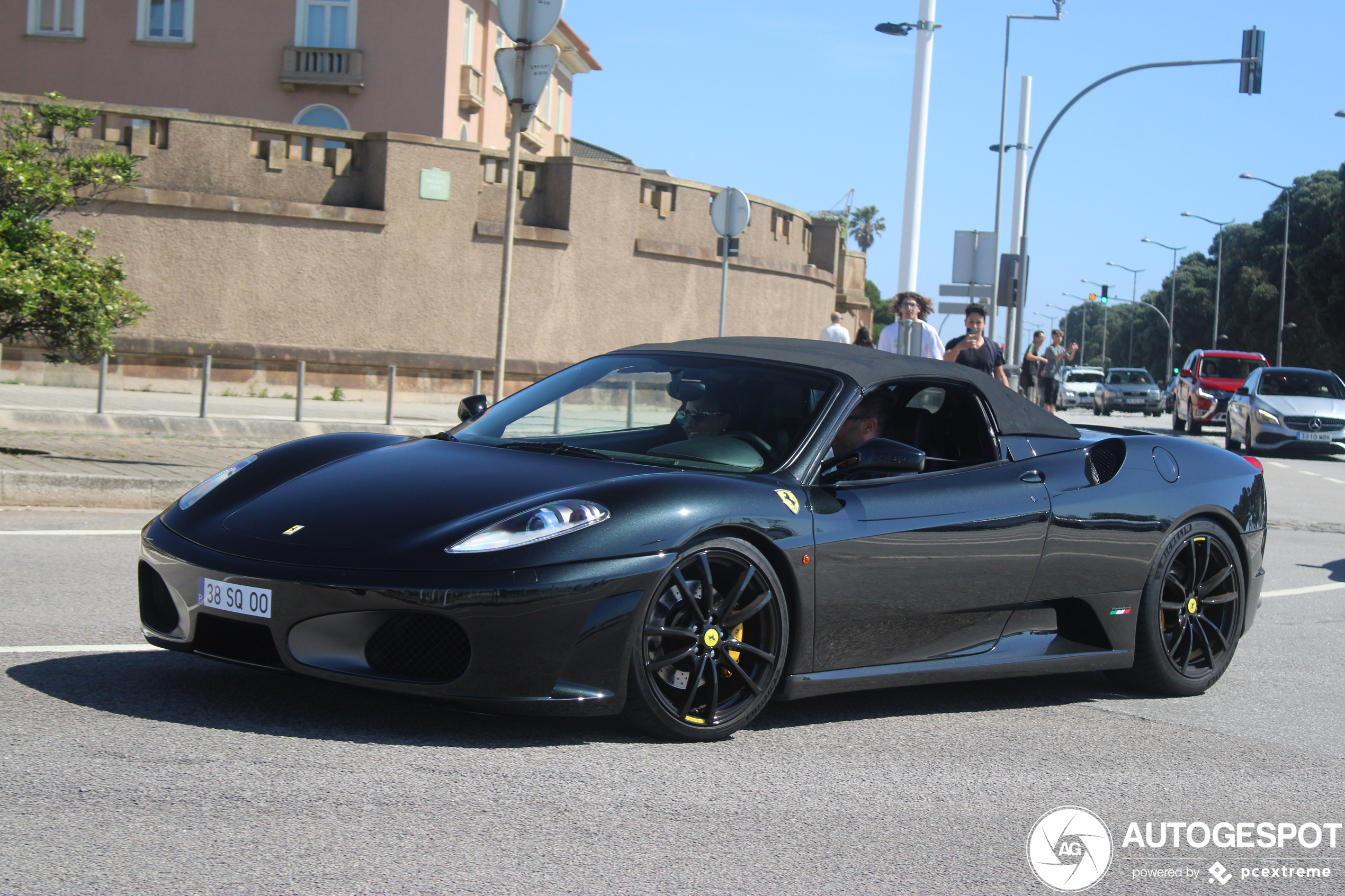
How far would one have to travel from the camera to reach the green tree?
1056cm

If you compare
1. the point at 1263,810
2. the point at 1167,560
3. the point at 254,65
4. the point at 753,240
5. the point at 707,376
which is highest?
the point at 254,65

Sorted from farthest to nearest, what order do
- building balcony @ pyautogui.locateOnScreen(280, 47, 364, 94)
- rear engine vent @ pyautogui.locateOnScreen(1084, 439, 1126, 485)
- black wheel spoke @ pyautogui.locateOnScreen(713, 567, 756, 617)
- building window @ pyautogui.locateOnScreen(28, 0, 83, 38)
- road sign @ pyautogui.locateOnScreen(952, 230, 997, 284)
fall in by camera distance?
building balcony @ pyautogui.locateOnScreen(280, 47, 364, 94) → building window @ pyautogui.locateOnScreen(28, 0, 83, 38) → road sign @ pyautogui.locateOnScreen(952, 230, 997, 284) → rear engine vent @ pyautogui.locateOnScreen(1084, 439, 1126, 485) → black wheel spoke @ pyautogui.locateOnScreen(713, 567, 756, 617)

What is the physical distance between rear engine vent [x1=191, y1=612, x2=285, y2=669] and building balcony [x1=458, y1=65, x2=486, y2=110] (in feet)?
106

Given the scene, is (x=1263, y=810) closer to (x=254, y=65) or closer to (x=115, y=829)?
(x=115, y=829)

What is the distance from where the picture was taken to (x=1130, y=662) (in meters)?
5.59

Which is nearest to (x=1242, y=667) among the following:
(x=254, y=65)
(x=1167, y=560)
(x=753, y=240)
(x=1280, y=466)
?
(x=1167, y=560)

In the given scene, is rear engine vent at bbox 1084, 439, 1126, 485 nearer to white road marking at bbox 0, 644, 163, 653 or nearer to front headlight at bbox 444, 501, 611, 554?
front headlight at bbox 444, 501, 611, 554

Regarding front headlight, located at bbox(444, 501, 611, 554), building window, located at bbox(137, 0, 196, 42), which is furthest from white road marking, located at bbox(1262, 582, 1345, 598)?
building window, located at bbox(137, 0, 196, 42)

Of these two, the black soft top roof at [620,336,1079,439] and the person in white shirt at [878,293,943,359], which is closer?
the black soft top roof at [620,336,1079,439]

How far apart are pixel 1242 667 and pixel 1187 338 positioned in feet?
336

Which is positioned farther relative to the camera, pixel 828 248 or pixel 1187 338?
pixel 1187 338

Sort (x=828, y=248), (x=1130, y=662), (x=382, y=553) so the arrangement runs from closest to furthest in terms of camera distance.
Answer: (x=382, y=553) < (x=1130, y=662) < (x=828, y=248)

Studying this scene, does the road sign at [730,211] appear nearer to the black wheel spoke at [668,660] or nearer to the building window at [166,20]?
the black wheel spoke at [668,660]

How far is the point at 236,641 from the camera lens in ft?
13.9
